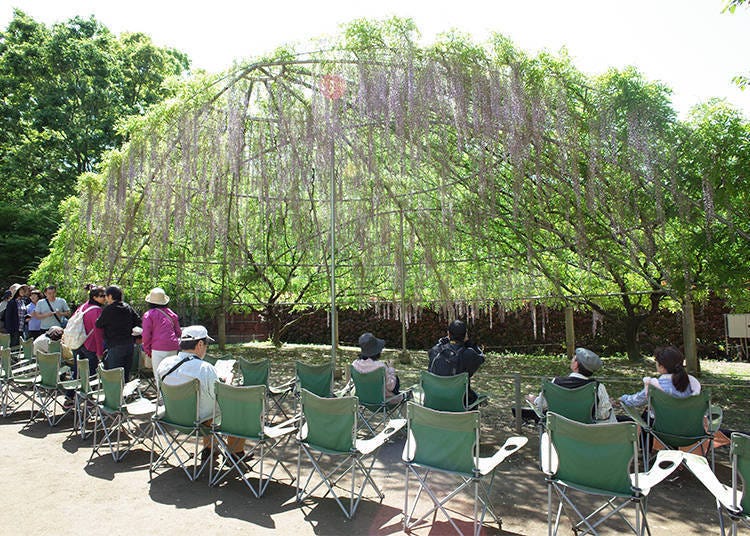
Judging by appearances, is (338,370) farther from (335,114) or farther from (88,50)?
(88,50)

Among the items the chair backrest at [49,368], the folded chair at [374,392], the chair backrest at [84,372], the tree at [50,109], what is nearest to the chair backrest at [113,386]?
the chair backrest at [84,372]

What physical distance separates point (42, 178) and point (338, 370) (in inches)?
698

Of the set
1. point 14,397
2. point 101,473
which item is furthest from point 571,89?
point 14,397

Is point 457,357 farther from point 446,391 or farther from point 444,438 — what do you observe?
point 444,438

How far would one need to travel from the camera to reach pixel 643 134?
637 centimetres

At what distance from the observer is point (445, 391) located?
15.4 feet

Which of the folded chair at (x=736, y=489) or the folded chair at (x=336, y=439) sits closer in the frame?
the folded chair at (x=736, y=489)

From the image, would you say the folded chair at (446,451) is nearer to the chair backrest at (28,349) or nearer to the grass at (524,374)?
the grass at (524,374)

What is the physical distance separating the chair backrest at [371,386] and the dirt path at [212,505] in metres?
0.68

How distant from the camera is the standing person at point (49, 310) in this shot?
8.40 metres

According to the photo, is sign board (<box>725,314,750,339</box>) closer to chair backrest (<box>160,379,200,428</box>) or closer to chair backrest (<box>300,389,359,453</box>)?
chair backrest (<box>300,389,359,453</box>)

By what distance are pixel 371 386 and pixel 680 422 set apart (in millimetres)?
2531

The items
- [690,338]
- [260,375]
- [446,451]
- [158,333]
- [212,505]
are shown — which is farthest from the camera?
[690,338]

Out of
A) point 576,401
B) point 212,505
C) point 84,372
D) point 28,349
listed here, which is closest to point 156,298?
point 84,372
